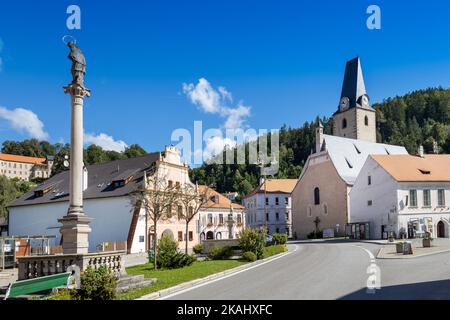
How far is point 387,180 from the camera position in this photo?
52781mm

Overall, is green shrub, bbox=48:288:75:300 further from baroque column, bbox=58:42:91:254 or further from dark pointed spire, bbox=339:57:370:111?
dark pointed spire, bbox=339:57:370:111

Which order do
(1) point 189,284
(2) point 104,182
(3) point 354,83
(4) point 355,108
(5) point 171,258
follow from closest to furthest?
(1) point 189,284 → (5) point 171,258 → (2) point 104,182 → (4) point 355,108 → (3) point 354,83

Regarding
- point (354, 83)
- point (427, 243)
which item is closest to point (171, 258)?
point (427, 243)

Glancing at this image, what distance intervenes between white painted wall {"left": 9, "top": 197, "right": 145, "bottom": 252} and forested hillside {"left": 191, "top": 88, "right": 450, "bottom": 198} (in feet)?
194

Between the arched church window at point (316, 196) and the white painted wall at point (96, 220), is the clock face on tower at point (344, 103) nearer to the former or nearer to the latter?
the arched church window at point (316, 196)

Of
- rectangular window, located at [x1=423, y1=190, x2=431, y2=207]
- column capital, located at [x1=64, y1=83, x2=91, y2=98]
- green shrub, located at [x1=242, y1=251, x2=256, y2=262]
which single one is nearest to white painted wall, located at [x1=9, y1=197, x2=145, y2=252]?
green shrub, located at [x1=242, y1=251, x2=256, y2=262]

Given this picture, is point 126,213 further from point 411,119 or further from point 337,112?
point 411,119

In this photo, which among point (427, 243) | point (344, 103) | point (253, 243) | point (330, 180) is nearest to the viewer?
point (253, 243)

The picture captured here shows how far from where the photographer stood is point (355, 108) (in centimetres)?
8538

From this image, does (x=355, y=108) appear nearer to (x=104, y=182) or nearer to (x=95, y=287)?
(x=104, y=182)

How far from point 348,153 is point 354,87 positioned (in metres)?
19.0

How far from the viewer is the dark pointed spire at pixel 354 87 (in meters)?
86.0

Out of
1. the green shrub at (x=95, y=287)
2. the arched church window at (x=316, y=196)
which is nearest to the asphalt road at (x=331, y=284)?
the green shrub at (x=95, y=287)
